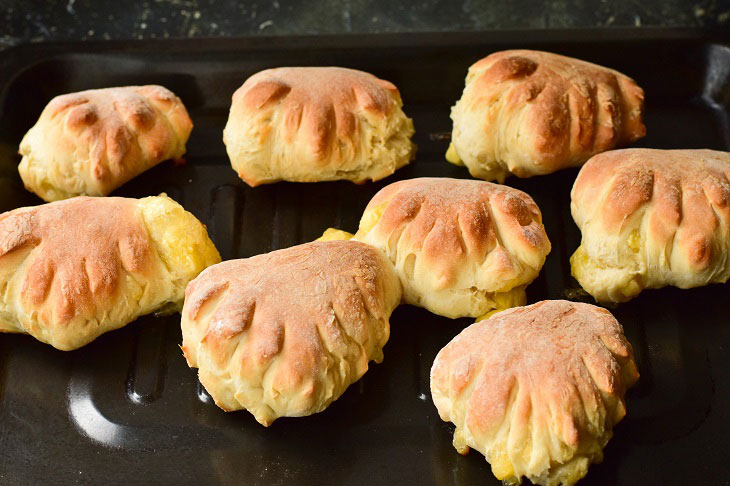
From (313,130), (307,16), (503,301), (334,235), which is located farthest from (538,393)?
(307,16)

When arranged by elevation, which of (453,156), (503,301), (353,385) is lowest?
(353,385)

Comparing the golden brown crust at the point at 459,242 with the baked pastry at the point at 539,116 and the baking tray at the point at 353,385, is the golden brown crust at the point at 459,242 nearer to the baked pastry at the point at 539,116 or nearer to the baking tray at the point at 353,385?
the baking tray at the point at 353,385

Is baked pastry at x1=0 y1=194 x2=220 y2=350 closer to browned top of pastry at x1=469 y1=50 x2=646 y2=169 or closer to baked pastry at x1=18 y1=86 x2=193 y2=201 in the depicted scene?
baked pastry at x1=18 y1=86 x2=193 y2=201

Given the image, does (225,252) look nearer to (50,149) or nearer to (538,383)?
(50,149)

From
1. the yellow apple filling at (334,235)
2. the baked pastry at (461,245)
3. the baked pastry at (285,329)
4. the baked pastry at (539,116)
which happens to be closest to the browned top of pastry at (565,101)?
the baked pastry at (539,116)

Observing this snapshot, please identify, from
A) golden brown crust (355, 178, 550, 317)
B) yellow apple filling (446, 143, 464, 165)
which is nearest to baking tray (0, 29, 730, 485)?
yellow apple filling (446, 143, 464, 165)

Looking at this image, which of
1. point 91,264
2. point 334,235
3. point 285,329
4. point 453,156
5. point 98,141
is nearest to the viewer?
point 285,329

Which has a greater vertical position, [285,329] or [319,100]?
[319,100]

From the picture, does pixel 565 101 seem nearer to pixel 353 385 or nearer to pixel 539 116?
pixel 539 116
